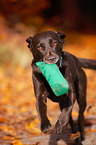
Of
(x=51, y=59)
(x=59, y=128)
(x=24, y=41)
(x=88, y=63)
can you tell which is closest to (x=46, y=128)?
(x=59, y=128)

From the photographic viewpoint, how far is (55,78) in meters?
2.64

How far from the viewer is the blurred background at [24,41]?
607 centimetres

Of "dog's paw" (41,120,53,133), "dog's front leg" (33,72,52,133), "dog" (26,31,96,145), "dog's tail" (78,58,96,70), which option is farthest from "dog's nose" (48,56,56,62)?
"dog's tail" (78,58,96,70)

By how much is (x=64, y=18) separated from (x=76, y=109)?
32.0 ft

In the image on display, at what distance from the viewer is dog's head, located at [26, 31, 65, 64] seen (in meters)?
2.98

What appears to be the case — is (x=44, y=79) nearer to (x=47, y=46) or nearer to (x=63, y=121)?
(x=47, y=46)

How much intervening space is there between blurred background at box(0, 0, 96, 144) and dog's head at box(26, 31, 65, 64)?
169 centimetres

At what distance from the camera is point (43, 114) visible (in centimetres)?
288

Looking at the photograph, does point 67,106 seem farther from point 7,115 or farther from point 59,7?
point 59,7

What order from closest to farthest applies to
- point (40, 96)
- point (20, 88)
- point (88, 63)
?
point (40, 96), point (88, 63), point (20, 88)

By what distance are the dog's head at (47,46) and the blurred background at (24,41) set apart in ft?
5.55

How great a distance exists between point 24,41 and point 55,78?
7.70 m

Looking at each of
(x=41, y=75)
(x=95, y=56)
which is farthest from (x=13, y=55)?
(x=41, y=75)

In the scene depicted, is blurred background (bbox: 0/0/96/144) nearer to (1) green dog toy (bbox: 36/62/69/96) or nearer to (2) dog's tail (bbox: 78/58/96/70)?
(2) dog's tail (bbox: 78/58/96/70)
